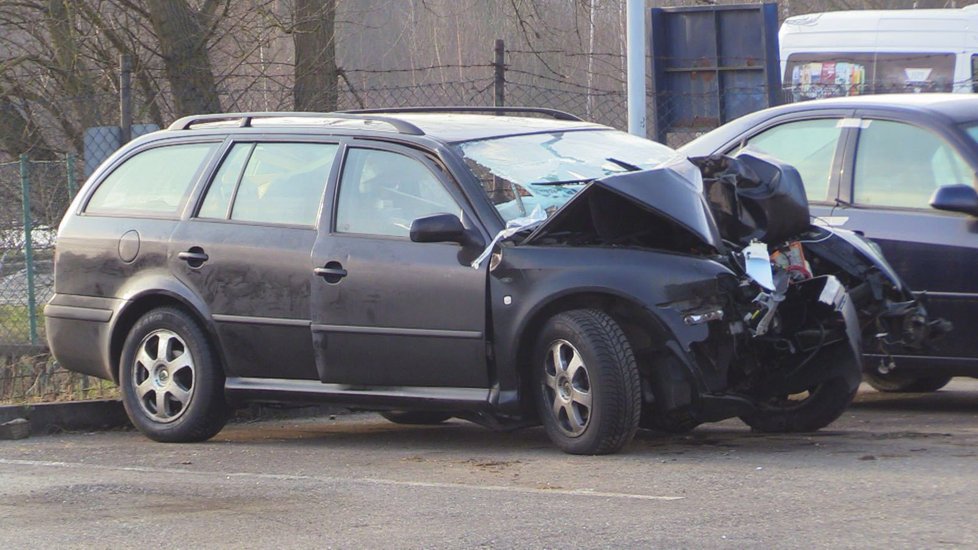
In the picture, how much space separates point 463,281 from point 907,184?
8.52ft

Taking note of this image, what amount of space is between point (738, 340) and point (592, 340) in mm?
709

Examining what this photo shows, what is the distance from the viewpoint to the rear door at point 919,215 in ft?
24.3

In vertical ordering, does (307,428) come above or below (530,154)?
below

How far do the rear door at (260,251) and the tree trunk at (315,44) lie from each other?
6744 mm

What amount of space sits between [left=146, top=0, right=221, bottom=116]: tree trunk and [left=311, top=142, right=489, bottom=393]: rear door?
265 inches

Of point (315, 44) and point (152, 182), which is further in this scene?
point (315, 44)

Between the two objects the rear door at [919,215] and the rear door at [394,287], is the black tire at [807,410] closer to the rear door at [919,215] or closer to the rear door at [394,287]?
the rear door at [919,215]

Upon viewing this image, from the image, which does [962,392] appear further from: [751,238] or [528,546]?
[528,546]

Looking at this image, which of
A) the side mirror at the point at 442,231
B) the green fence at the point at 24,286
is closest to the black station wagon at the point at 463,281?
the side mirror at the point at 442,231

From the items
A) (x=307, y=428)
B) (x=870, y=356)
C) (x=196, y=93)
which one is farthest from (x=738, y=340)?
(x=196, y=93)

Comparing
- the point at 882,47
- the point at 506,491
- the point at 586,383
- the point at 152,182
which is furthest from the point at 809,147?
the point at 882,47

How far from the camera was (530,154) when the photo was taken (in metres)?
7.38

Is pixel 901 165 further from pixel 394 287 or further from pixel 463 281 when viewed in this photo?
pixel 394 287

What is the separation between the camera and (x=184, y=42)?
14109 millimetres
